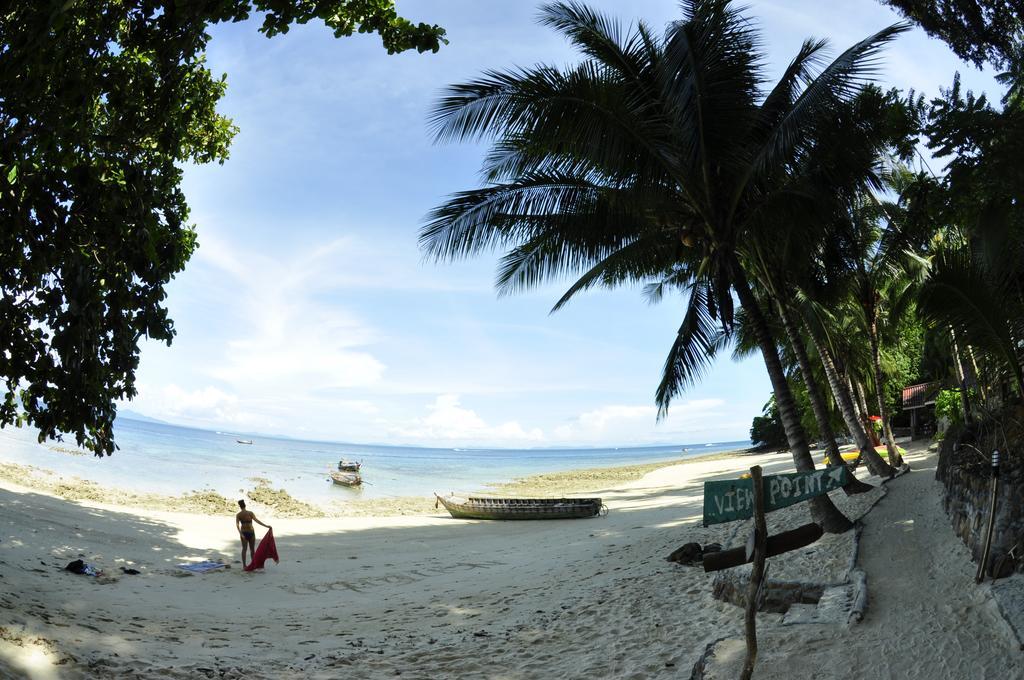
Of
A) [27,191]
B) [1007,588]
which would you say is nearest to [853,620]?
[1007,588]

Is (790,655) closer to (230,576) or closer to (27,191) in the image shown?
(27,191)

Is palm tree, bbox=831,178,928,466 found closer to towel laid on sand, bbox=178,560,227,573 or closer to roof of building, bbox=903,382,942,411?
towel laid on sand, bbox=178,560,227,573

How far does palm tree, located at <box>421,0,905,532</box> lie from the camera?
7.44 meters

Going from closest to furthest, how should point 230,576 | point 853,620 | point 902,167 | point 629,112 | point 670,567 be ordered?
point 853,620 < point 629,112 < point 670,567 < point 230,576 < point 902,167

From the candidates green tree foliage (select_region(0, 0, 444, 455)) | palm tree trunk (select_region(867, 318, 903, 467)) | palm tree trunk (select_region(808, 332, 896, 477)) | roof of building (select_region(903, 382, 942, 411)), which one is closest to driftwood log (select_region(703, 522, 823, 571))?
green tree foliage (select_region(0, 0, 444, 455))

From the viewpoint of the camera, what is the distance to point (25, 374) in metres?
5.11

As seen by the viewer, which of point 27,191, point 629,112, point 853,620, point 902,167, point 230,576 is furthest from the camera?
point 902,167

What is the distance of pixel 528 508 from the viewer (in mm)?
17156

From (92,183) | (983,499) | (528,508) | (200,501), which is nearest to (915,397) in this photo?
(528,508)

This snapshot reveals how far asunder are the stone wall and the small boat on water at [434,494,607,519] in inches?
408

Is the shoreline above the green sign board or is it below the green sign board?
below

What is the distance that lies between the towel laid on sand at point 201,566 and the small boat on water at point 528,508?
8203 mm

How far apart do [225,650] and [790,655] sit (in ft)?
17.0

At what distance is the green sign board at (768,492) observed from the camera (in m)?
4.14
